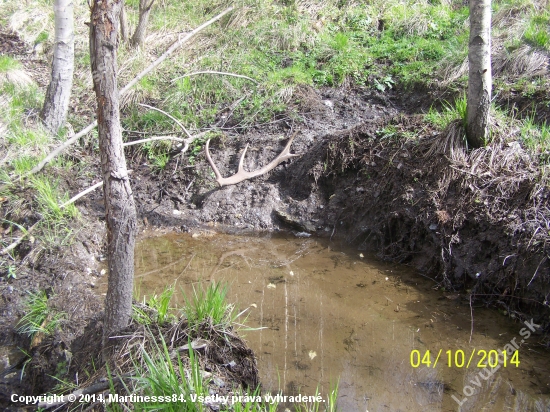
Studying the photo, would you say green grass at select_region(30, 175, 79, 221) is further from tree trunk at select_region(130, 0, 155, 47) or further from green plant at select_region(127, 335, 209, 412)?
tree trunk at select_region(130, 0, 155, 47)

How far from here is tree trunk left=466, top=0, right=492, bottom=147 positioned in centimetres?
430

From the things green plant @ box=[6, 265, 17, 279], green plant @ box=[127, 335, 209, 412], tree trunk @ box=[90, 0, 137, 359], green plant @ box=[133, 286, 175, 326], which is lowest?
green plant @ box=[6, 265, 17, 279]

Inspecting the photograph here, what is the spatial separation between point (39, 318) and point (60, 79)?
132 inches

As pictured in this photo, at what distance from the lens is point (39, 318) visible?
358 cm

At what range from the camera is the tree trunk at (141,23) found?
708 cm

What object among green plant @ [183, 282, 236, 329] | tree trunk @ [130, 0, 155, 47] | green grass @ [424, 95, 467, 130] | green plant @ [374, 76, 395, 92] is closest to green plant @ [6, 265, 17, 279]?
green plant @ [183, 282, 236, 329]

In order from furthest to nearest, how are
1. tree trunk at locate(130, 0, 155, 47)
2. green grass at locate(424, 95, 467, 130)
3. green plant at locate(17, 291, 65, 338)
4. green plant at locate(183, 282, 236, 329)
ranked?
tree trunk at locate(130, 0, 155, 47) → green grass at locate(424, 95, 467, 130) → green plant at locate(17, 291, 65, 338) → green plant at locate(183, 282, 236, 329)

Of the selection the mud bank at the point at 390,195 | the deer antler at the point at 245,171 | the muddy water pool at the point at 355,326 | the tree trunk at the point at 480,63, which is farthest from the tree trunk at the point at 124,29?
the tree trunk at the point at 480,63

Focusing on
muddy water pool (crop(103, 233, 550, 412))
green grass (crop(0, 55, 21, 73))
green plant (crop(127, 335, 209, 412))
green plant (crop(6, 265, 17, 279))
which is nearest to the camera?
green plant (crop(127, 335, 209, 412))

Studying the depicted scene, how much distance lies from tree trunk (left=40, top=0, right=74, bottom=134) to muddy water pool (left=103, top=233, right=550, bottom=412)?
6.56 feet

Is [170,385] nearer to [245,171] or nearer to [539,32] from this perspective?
[245,171]

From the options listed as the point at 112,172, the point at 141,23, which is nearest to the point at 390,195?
the point at 112,172

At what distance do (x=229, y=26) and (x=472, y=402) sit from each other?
669cm

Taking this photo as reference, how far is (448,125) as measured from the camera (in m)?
4.72
